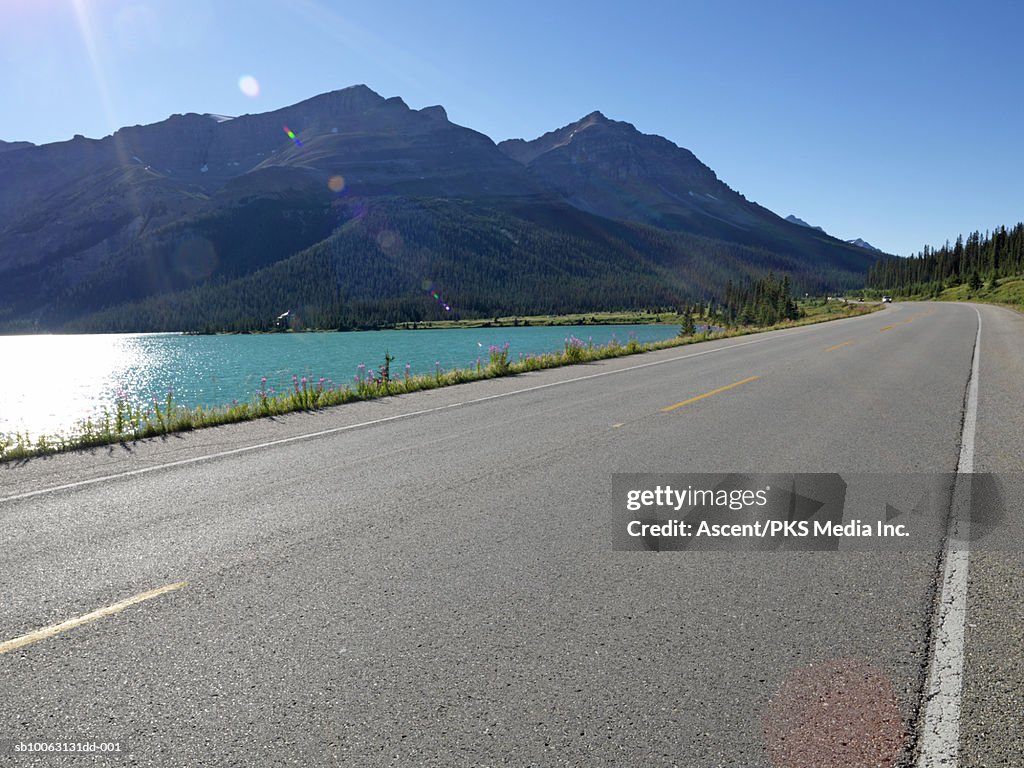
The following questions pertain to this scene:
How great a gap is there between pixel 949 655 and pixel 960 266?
594ft

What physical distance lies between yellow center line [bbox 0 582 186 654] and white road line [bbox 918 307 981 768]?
4222 millimetres

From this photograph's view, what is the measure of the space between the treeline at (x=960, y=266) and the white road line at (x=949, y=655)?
116849mm

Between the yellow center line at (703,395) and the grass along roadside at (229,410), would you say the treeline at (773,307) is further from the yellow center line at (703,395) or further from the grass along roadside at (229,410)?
the yellow center line at (703,395)

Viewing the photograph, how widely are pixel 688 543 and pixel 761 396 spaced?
25.8 ft

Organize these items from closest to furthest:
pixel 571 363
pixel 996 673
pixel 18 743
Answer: pixel 18 743 → pixel 996 673 → pixel 571 363

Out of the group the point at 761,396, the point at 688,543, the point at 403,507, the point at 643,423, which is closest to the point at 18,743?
the point at 403,507

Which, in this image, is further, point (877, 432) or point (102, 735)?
point (877, 432)

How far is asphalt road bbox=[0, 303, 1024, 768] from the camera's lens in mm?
2588

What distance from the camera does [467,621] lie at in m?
3.51

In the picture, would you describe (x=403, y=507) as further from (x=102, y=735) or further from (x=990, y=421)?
(x=990, y=421)

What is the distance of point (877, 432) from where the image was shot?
27.8ft

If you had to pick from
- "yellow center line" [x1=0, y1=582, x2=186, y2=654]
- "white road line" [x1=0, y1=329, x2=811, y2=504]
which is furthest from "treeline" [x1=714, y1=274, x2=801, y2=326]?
"yellow center line" [x1=0, y1=582, x2=186, y2=654]

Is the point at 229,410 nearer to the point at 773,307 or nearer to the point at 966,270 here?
the point at 773,307

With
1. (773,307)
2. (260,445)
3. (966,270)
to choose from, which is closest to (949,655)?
(260,445)
